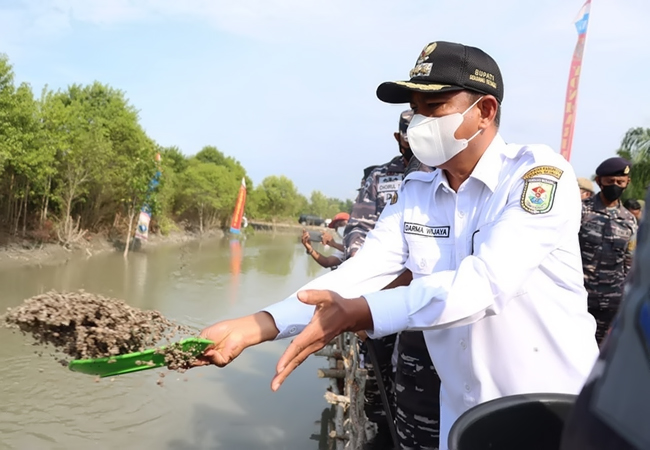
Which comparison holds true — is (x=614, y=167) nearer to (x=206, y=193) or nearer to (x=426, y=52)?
(x=426, y=52)

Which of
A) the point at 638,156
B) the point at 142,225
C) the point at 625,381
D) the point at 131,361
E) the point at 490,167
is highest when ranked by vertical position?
the point at 638,156

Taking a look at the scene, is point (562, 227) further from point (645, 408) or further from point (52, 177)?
point (52, 177)

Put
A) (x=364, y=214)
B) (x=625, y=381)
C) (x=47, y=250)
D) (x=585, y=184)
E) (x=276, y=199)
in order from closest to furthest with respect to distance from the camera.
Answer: (x=625, y=381)
(x=364, y=214)
(x=585, y=184)
(x=47, y=250)
(x=276, y=199)

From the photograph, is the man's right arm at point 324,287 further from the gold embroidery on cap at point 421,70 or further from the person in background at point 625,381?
the person in background at point 625,381

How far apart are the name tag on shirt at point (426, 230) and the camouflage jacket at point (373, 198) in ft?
4.73

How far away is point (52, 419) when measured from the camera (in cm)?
579

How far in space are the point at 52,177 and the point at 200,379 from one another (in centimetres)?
1341

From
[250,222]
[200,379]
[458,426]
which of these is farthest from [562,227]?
[250,222]

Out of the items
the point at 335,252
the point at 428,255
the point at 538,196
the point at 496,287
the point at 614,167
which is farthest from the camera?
the point at 335,252

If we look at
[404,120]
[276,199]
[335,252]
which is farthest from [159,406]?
[276,199]

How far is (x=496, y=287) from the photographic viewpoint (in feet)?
4.33

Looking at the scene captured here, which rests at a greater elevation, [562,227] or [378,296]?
[562,227]

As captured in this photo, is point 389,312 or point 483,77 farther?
point 483,77

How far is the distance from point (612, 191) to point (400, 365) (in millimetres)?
2962
